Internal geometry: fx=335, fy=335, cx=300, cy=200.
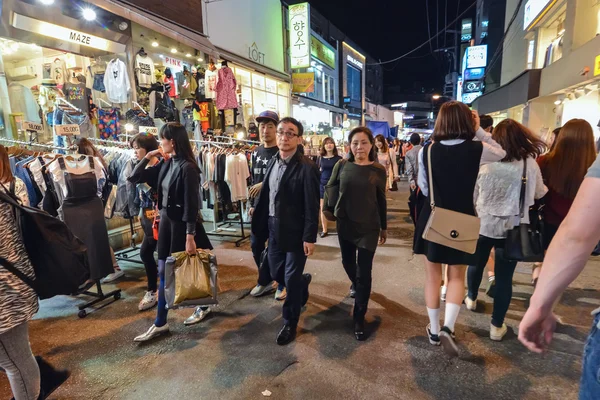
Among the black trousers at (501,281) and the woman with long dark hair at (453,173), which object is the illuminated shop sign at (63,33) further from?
the black trousers at (501,281)

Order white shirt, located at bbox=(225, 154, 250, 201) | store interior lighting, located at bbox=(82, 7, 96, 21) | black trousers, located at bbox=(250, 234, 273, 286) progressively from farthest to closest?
white shirt, located at bbox=(225, 154, 250, 201), store interior lighting, located at bbox=(82, 7, 96, 21), black trousers, located at bbox=(250, 234, 273, 286)

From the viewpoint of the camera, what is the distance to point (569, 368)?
278 cm

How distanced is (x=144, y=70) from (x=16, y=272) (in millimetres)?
6196

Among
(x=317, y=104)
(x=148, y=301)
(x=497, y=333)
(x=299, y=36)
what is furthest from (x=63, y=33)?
(x=317, y=104)

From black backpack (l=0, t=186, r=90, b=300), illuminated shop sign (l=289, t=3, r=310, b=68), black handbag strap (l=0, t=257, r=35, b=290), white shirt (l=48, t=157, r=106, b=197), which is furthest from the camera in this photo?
illuminated shop sign (l=289, t=3, r=310, b=68)

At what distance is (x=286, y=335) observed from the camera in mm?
3256

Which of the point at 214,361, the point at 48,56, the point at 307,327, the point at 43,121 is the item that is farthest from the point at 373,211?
the point at 48,56

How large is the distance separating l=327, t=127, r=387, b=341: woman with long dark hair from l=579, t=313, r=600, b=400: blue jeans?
7.12ft

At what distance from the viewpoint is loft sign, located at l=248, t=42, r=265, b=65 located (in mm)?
11109

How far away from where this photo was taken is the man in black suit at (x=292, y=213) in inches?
124

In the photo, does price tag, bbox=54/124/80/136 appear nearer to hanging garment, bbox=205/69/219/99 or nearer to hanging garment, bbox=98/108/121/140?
hanging garment, bbox=98/108/121/140

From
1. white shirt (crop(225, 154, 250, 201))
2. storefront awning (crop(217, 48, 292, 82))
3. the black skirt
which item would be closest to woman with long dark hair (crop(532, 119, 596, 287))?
the black skirt

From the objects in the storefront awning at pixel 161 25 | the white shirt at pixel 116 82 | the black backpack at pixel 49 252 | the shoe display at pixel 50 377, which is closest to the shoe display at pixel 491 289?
the black backpack at pixel 49 252

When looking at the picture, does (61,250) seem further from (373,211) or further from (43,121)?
(43,121)
